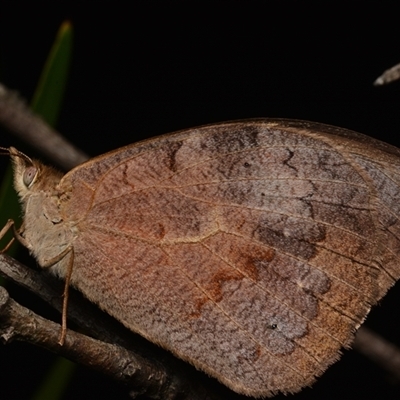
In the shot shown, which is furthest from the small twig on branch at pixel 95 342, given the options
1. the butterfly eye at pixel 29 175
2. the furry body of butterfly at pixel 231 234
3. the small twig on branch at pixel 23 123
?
the small twig on branch at pixel 23 123

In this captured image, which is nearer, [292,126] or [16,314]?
[16,314]

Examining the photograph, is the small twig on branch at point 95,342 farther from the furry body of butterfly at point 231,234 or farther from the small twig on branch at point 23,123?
the small twig on branch at point 23,123

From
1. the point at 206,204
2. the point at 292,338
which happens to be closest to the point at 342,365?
the point at 292,338

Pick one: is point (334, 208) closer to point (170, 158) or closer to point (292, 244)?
point (292, 244)

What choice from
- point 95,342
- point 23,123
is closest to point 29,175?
point 23,123

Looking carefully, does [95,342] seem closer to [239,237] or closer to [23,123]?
[239,237]

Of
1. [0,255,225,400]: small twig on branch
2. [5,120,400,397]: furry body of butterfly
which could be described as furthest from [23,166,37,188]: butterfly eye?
[0,255,225,400]: small twig on branch
